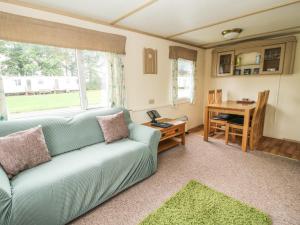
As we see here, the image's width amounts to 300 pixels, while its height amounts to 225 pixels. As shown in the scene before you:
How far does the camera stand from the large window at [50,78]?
6.72 ft

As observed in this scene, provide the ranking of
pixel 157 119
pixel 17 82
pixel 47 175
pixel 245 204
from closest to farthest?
pixel 47 175 < pixel 245 204 < pixel 17 82 < pixel 157 119

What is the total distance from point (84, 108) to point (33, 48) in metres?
1.02

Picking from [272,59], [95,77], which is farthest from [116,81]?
[272,59]

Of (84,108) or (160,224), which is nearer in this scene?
(160,224)

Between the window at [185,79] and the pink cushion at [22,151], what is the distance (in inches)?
121

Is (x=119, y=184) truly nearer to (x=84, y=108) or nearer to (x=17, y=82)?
(x=84, y=108)

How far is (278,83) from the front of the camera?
3602 millimetres

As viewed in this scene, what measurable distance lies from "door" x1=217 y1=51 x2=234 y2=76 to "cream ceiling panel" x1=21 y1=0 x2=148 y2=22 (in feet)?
9.69

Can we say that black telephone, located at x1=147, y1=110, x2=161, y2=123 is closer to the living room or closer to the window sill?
the living room

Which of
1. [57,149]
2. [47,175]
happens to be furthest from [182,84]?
[47,175]

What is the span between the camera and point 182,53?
3.84 meters

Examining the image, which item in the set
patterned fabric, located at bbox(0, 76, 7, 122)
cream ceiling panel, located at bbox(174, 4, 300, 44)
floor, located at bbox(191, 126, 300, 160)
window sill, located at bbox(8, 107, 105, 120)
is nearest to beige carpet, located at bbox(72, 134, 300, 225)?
floor, located at bbox(191, 126, 300, 160)

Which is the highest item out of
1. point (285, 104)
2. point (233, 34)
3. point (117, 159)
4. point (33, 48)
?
point (233, 34)

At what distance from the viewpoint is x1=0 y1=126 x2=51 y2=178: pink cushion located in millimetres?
1513
